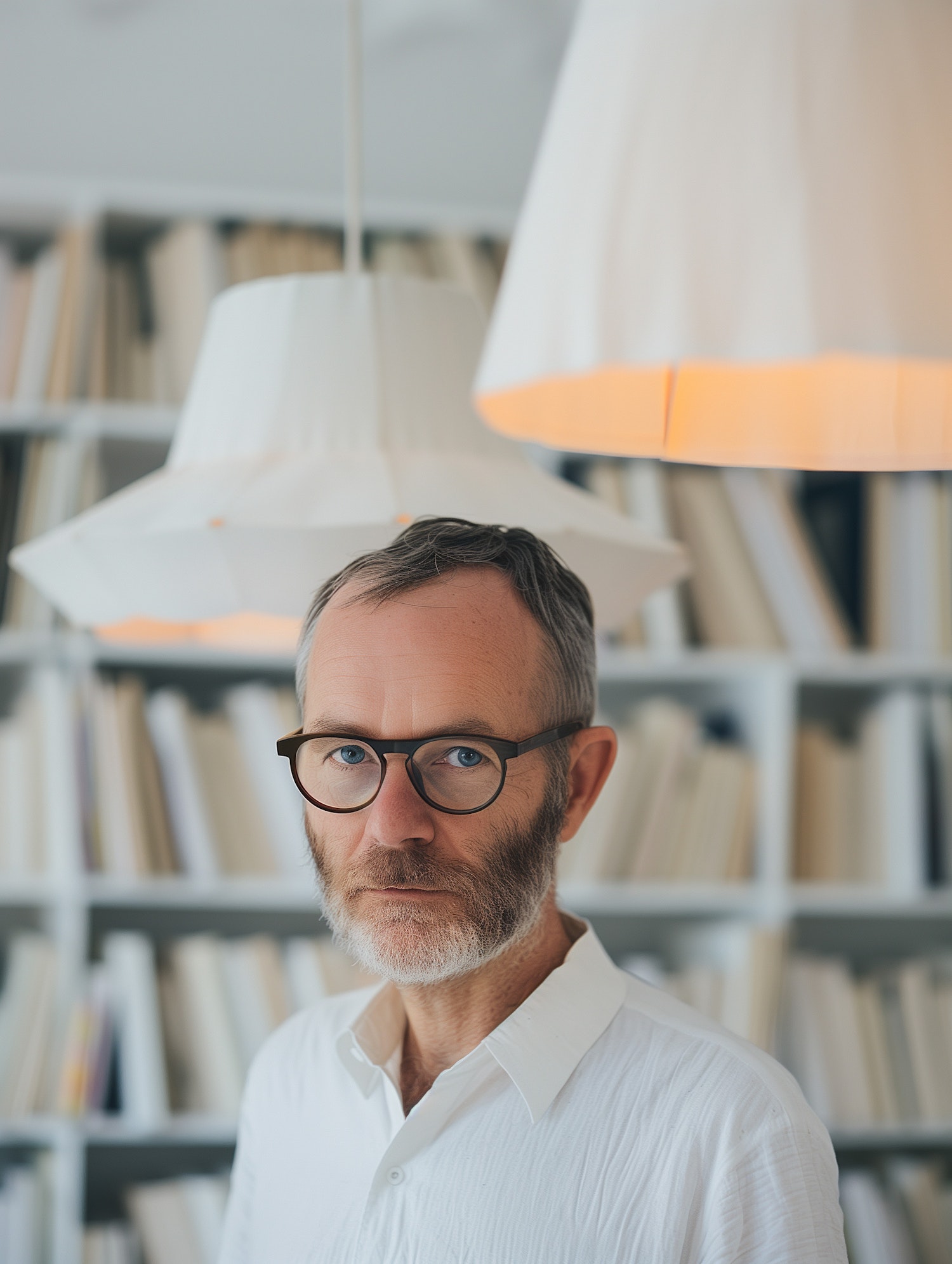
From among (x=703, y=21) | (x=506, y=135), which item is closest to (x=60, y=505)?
(x=506, y=135)

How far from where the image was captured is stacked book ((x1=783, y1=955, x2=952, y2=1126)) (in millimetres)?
2223

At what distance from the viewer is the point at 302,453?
96 centimetres

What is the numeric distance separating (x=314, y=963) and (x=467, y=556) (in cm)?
140

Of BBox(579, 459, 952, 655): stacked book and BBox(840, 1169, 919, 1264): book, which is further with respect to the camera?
BBox(579, 459, 952, 655): stacked book

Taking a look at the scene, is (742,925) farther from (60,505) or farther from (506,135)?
(506,135)

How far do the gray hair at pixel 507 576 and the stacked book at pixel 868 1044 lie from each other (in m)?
1.45

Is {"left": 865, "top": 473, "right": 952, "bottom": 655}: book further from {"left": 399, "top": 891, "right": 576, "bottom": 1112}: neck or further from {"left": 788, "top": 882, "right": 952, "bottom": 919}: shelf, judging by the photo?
{"left": 399, "top": 891, "right": 576, "bottom": 1112}: neck

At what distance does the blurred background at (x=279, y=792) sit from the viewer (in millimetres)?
2137

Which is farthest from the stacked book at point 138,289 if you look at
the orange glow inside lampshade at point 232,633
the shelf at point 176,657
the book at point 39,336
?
the orange glow inside lampshade at point 232,633

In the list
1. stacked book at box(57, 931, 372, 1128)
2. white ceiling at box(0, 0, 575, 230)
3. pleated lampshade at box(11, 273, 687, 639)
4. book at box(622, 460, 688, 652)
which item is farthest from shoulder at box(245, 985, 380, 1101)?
white ceiling at box(0, 0, 575, 230)

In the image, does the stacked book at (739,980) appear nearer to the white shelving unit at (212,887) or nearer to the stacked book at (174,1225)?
the white shelving unit at (212,887)

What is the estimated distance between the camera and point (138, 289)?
8.04 ft

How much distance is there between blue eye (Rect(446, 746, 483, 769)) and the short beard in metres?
0.05

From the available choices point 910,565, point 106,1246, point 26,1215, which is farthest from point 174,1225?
point 910,565
